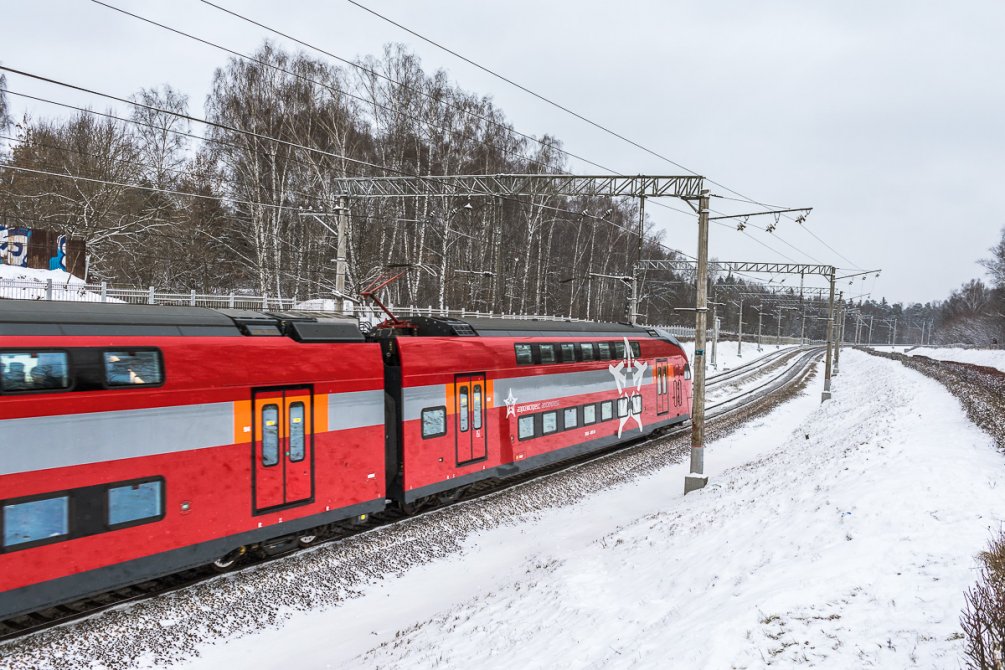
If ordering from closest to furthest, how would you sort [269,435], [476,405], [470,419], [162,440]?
[162,440], [269,435], [470,419], [476,405]

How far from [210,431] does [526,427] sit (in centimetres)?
806

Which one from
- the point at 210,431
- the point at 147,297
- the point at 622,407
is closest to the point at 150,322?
the point at 210,431

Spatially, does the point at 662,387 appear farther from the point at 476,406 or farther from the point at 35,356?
the point at 35,356

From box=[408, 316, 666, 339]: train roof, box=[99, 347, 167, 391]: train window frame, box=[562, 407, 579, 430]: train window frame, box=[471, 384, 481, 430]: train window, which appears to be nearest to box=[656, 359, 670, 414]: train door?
box=[408, 316, 666, 339]: train roof

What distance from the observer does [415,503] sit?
1246 cm

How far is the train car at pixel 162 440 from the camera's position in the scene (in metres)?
6.77

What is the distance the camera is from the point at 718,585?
7727 millimetres

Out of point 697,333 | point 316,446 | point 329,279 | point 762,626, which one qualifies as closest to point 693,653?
point 762,626

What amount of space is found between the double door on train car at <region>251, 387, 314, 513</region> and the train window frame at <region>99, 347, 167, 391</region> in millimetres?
1328

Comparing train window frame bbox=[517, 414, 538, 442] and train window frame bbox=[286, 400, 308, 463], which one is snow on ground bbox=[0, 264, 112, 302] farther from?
train window frame bbox=[517, 414, 538, 442]

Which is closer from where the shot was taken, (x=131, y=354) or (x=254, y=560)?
(x=131, y=354)

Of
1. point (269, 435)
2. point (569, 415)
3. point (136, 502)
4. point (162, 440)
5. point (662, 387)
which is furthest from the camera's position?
point (662, 387)

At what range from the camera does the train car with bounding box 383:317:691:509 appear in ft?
38.3

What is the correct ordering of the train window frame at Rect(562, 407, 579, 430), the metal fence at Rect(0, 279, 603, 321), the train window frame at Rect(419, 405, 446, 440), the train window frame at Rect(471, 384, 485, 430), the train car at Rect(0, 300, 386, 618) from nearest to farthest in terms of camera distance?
1. the train car at Rect(0, 300, 386, 618)
2. the train window frame at Rect(419, 405, 446, 440)
3. the train window frame at Rect(471, 384, 485, 430)
4. the train window frame at Rect(562, 407, 579, 430)
5. the metal fence at Rect(0, 279, 603, 321)
